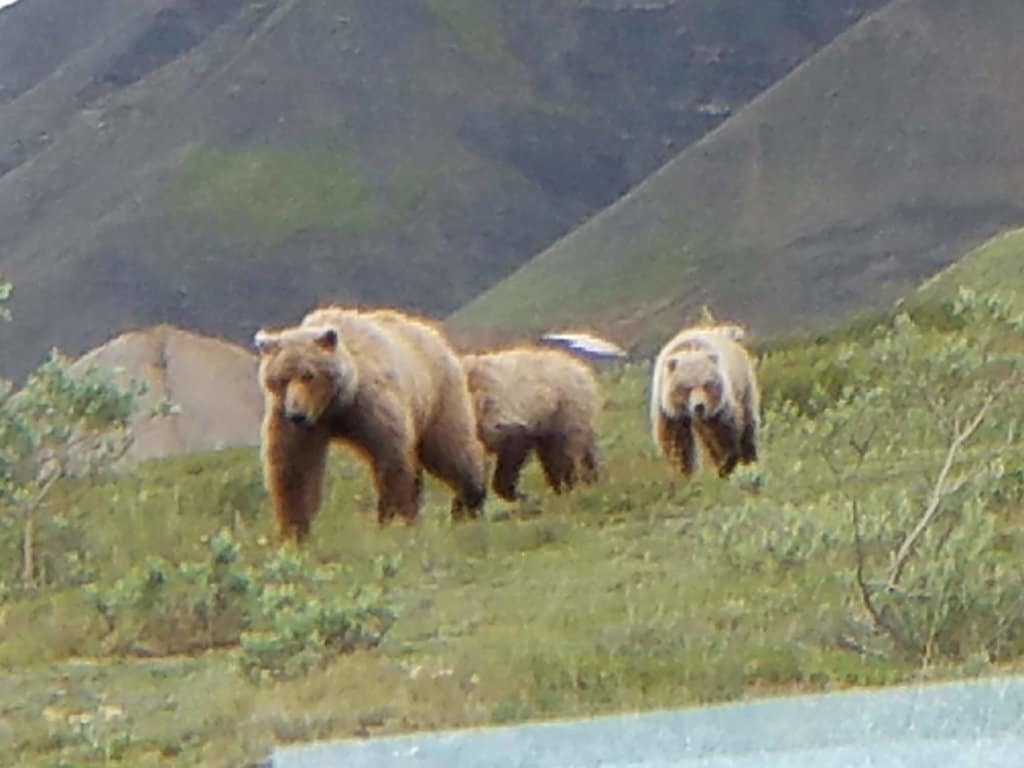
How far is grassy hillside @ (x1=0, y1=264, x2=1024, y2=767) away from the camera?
6957mm

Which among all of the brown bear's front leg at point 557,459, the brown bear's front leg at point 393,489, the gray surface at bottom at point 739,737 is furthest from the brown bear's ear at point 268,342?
the gray surface at bottom at point 739,737

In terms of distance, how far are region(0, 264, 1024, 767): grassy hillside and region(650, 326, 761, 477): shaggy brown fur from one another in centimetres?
121

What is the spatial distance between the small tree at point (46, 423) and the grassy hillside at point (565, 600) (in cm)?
22

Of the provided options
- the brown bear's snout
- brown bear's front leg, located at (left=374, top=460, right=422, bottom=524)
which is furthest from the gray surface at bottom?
brown bear's front leg, located at (left=374, top=460, right=422, bottom=524)

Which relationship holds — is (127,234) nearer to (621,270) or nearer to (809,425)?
(621,270)

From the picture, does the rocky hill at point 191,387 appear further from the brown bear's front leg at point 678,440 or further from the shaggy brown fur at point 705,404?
the brown bear's front leg at point 678,440

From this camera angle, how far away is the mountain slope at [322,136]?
8606 cm

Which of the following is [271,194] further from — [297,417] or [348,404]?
[297,417]

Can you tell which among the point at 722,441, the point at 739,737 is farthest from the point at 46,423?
the point at 739,737

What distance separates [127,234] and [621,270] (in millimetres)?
23704

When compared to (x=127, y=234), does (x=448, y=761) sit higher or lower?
lower

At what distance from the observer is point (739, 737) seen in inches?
162

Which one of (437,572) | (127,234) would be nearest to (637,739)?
(437,572)

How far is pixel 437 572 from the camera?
977 centimetres
